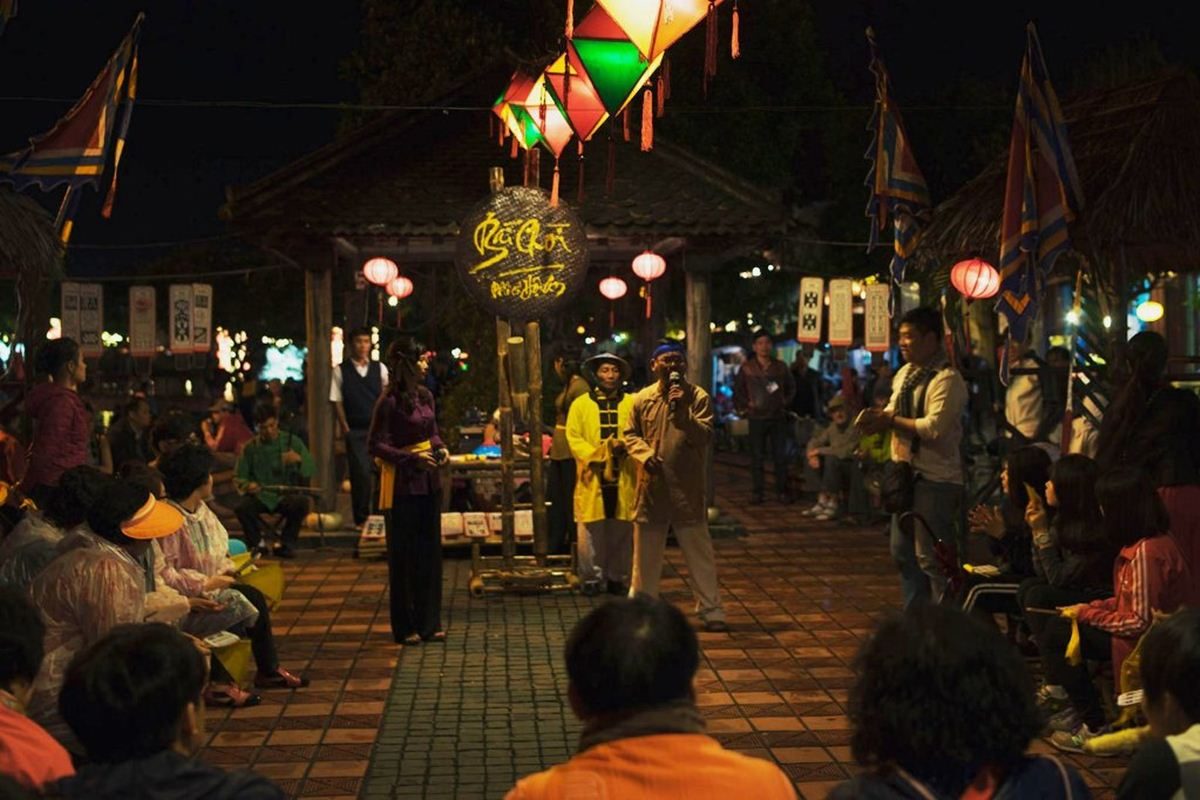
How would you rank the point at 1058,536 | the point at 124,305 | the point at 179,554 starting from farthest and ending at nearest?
1. the point at 124,305
2. the point at 179,554
3. the point at 1058,536

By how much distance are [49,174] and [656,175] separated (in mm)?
7006

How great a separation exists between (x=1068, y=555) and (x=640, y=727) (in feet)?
16.9

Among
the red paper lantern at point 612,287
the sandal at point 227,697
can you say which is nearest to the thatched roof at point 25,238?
the sandal at point 227,697

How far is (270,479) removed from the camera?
48.8ft

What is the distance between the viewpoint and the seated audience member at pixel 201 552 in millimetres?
8195

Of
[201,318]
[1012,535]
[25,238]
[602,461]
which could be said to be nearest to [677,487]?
[602,461]

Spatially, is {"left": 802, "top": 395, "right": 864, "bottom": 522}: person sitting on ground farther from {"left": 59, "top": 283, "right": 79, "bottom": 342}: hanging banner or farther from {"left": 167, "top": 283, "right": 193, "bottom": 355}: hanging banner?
{"left": 59, "top": 283, "right": 79, "bottom": 342}: hanging banner

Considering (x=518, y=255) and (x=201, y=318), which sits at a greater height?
(x=518, y=255)

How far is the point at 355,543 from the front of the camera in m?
15.7

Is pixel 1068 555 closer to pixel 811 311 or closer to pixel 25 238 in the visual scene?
pixel 25 238

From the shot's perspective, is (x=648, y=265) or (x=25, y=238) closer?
(x=25, y=238)

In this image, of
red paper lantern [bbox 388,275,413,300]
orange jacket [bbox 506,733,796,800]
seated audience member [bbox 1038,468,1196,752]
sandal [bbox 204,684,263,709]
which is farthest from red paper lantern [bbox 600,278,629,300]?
orange jacket [bbox 506,733,796,800]

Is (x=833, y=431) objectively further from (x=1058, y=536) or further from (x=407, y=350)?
(x=1058, y=536)

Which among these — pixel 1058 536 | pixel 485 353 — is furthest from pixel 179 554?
pixel 485 353
